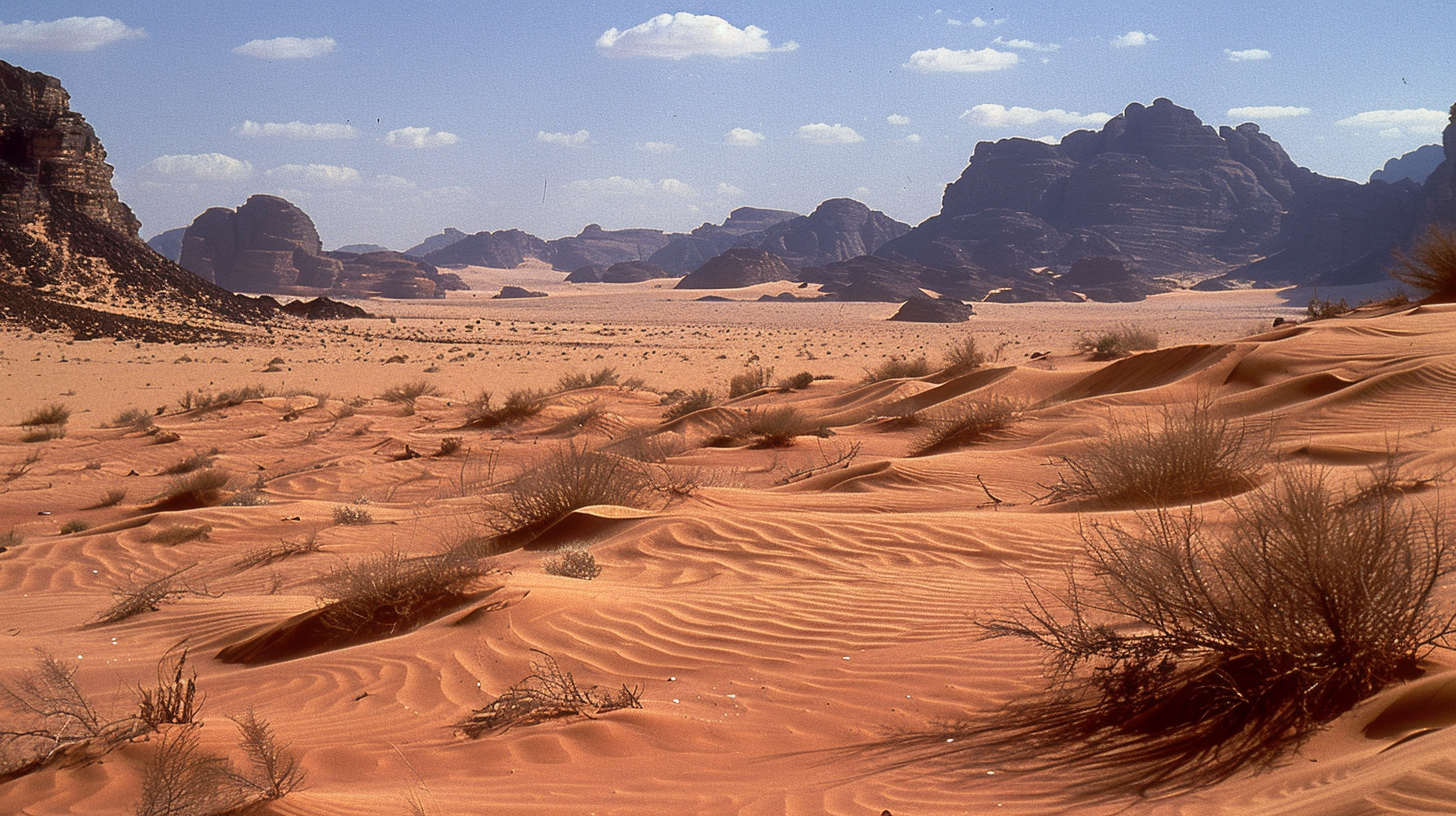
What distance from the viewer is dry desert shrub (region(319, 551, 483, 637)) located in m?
6.14

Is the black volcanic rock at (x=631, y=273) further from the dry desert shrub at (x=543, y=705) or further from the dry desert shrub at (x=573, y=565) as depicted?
the dry desert shrub at (x=543, y=705)

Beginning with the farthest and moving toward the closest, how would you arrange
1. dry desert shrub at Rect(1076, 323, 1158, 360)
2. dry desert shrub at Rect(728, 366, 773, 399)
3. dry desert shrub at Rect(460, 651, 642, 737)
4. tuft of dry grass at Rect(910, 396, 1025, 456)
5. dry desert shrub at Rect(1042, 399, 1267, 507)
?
dry desert shrub at Rect(1076, 323, 1158, 360), dry desert shrub at Rect(728, 366, 773, 399), tuft of dry grass at Rect(910, 396, 1025, 456), dry desert shrub at Rect(1042, 399, 1267, 507), dry desert shrub at Rect(460, 651, 642, 737)

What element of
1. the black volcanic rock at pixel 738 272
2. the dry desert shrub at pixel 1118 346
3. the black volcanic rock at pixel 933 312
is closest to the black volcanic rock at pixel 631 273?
the black volcanic rock at pixel 738 272

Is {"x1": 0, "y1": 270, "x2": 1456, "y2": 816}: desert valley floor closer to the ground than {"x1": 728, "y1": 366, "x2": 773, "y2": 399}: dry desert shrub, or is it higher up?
closer to the ground

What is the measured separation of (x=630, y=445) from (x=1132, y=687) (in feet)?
33.9

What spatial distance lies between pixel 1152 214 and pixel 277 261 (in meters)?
94.6

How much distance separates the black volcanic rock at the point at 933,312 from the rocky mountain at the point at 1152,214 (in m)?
20.4

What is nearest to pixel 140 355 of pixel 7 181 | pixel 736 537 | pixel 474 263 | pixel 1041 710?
pixel 7 181

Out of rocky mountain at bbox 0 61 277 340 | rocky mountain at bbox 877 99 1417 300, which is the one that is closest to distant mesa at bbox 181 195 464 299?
rocky mountain at bbox 877 99 1417 300

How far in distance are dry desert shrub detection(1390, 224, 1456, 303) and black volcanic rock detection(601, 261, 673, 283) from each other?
11848 cm

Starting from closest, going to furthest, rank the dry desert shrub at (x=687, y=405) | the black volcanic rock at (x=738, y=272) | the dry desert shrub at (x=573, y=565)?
the dry desert shrub at (x=573, y=565)
the dry desert shrub at (x=687, y=405)
the black volcanic rock at (x=738, y=272)

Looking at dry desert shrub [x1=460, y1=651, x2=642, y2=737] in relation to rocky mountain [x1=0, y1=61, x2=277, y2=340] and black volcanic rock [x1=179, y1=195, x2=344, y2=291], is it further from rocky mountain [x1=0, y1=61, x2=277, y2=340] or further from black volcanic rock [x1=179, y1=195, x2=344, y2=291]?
black volcanic rock [x1=179, y1=195, x2=344, y2=291]

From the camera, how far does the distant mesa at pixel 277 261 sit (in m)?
107

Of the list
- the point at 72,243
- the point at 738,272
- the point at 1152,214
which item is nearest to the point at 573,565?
the point at 72,243
